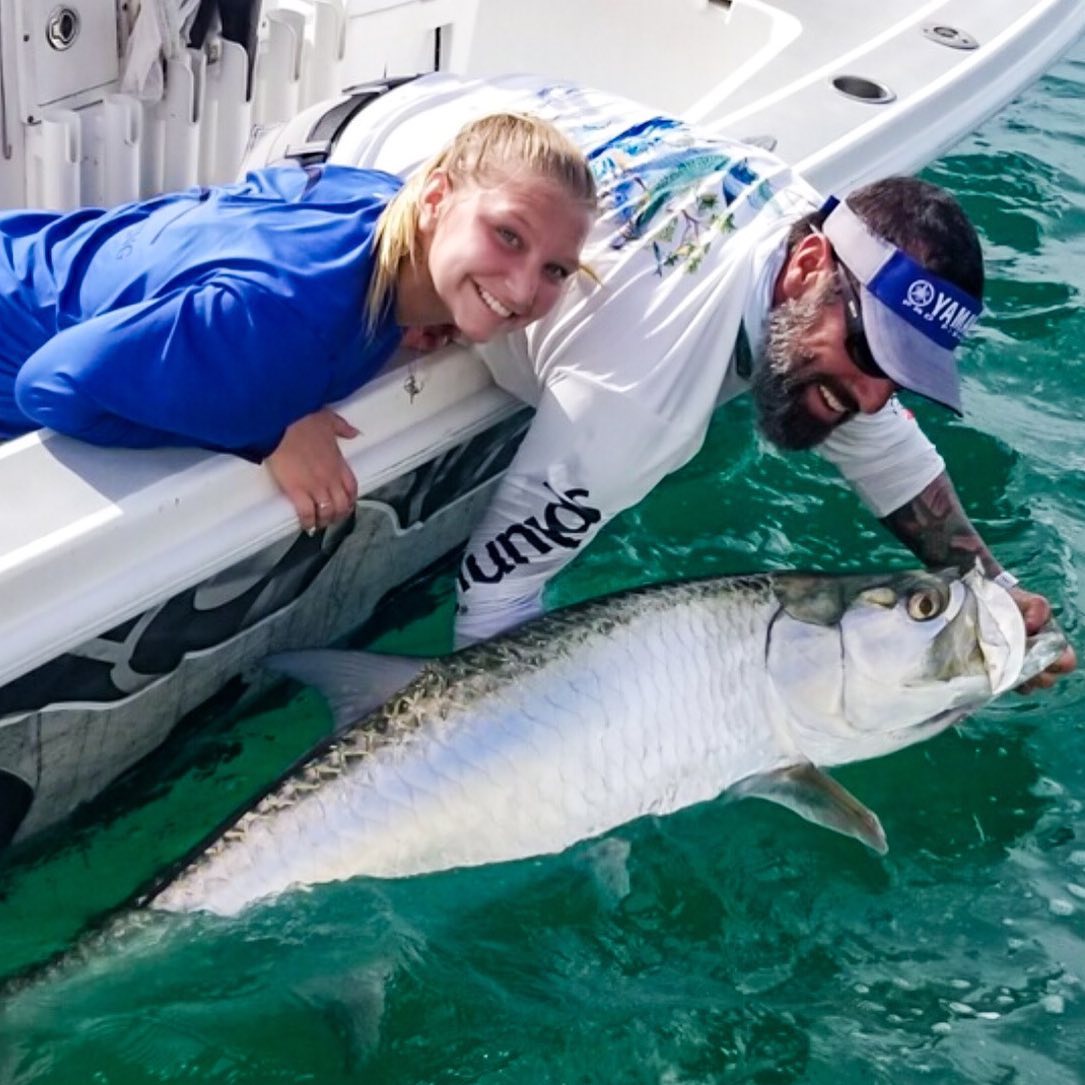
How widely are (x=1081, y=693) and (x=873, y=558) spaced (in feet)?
1.87

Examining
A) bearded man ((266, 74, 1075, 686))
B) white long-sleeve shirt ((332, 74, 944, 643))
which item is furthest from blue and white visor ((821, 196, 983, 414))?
white long-sleeve shirt ((332, 74, 944, 643))

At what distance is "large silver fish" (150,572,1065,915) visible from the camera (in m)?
2.31

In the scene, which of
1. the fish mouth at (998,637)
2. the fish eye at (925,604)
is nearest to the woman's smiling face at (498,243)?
the fish eye at (925,604)

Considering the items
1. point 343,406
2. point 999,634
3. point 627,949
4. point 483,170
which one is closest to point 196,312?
point 343,406

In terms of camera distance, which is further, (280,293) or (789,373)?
(789,373)

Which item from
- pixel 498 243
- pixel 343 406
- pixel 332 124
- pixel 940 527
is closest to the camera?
pixel 498 243

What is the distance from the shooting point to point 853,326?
8.12ft

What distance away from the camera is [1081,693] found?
3.15m

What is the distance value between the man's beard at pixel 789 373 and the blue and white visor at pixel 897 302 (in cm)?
7

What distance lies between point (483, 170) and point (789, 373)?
632 millimetres

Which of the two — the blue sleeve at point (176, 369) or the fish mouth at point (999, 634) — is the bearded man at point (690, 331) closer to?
the fish mouth at point (999, 634)

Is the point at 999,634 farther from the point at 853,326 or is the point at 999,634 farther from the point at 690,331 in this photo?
the point at 690,331

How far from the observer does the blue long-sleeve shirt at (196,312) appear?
2027mm

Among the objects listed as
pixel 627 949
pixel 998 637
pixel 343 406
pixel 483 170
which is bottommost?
pixel 627 949
